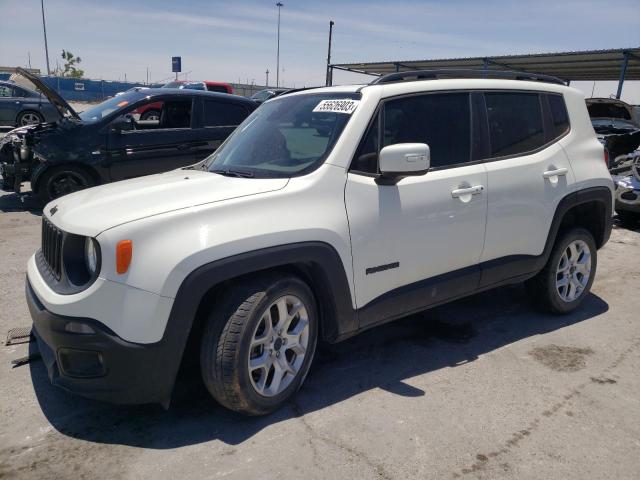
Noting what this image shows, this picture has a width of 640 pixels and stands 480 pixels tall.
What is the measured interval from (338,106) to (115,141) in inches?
193

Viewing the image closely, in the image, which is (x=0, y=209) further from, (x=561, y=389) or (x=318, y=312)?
(x=561, y=389)

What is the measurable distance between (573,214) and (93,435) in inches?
158

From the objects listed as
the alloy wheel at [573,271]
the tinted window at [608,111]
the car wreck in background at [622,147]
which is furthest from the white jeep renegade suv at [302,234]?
the tinted window at [608,111]

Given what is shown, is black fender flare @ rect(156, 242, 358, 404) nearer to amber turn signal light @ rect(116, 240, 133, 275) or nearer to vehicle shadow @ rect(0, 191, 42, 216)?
amber turn signal light @ rect(116, 240, 133, 275)

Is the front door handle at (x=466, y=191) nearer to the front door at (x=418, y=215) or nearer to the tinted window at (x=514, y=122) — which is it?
the front door at (x=418, y=215)

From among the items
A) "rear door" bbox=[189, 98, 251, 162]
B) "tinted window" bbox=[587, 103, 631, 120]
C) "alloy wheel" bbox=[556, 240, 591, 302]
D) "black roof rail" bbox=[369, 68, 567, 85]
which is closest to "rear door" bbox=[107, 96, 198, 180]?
"rear door" bbox=[189, 98, 251, 162]

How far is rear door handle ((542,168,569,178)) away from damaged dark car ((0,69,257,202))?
5054 mm

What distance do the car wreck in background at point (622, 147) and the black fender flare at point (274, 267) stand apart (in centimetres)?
341

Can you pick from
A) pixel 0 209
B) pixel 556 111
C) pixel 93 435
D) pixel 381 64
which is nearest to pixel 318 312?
pixel 93 435

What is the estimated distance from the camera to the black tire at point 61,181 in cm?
712

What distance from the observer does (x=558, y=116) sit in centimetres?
428

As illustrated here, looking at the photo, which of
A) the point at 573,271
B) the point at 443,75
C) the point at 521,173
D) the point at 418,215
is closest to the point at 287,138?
the point at 418,215

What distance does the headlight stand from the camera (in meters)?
2.52

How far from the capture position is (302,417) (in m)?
→ 2.91
